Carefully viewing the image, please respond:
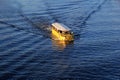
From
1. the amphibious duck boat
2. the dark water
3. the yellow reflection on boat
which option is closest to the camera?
the dark water

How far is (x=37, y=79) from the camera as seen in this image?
52875 millimetres

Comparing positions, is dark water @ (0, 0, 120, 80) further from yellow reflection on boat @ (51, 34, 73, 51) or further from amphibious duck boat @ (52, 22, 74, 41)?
amphibious duck boat @ (52, 22, 74, 41)

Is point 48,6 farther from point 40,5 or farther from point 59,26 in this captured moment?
point 59,26

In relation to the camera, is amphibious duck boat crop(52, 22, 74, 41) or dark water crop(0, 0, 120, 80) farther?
amphibious duck boat crop(52, 22, 74, 41)

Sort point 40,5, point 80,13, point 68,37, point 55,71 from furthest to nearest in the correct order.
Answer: point 40,5, point 80,13, point 68,37, point 55,71

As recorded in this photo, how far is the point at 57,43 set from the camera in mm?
71438

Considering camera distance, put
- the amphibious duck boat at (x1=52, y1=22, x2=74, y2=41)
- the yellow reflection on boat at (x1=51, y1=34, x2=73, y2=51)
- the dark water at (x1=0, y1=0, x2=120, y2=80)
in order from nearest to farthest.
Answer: the dark water at (x1=0, y1=0, x2=120, y2=80), the yellow reflection on boat at (x1=51, y1=34, x2=73, y2=51), the amphibious duck boat at (x1=52, y1=22, x2=74, y2=41)

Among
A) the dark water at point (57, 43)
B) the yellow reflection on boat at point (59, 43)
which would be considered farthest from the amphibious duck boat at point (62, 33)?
the dark water at point (57, 43)

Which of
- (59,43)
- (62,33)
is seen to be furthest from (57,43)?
(62,33)

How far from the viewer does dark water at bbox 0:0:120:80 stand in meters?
56.1

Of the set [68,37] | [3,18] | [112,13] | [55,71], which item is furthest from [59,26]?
[112,13]

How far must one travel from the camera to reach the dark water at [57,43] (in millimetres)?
56062

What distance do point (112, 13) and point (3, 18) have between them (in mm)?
36066

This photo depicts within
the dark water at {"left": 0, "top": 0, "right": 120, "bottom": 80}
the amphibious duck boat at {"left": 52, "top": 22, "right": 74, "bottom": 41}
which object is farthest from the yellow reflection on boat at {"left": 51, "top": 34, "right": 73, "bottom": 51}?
the amphibious duck boat at {"left": 52, "top": 22, "right": 74, "bottom": 41}
